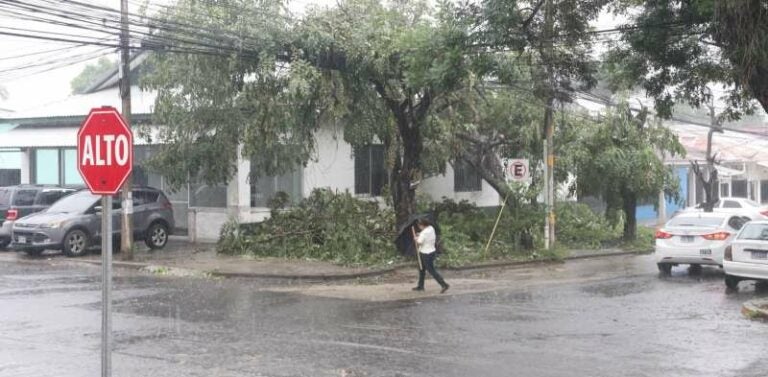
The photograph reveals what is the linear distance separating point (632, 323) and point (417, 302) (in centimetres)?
383

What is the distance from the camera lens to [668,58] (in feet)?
43.1

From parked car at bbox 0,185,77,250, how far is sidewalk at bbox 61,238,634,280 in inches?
117

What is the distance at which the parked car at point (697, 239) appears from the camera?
730 inches

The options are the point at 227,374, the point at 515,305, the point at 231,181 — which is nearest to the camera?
the point at 227,374

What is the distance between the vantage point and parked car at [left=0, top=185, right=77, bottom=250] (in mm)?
22922

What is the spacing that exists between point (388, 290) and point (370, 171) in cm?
1221

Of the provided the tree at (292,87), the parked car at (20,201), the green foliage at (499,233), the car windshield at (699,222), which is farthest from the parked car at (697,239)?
the parked car at (20,201)

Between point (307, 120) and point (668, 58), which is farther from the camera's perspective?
point (307, 120)

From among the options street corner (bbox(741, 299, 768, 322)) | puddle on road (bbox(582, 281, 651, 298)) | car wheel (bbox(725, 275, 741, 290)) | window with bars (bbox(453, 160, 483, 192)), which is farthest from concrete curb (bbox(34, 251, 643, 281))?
window with bars (bbox(453, 160, 483, 192))

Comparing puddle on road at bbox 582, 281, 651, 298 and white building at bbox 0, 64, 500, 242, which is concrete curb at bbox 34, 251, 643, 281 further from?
white building at bbox 0, 64, 500, 242

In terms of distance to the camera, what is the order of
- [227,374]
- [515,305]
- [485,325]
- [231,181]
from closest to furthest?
1. [227,374]
2. [485,325]
3. [515,305]
4. [231,181]

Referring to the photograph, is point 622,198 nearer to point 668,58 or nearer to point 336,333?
point 668,58

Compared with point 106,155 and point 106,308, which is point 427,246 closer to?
point 106,155

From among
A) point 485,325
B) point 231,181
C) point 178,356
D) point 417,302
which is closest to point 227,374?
point 178,356
